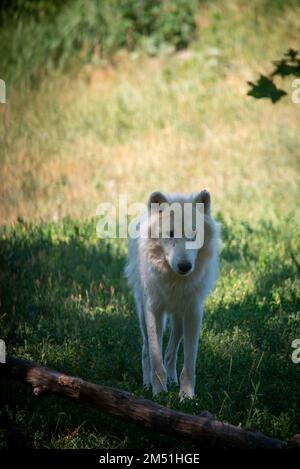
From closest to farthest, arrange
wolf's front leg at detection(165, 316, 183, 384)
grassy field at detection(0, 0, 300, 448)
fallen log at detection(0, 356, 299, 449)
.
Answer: fallen log at detection(0, 356, 299, 449) → grassy field at detection(0, 0, 300, 448) → wolf's front leg at detection(165, 316, 183, 384)

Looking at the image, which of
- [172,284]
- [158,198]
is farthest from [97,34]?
[172,284]

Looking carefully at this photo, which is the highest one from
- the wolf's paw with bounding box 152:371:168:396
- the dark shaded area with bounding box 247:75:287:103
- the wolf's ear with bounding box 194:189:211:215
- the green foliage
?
the green foliage

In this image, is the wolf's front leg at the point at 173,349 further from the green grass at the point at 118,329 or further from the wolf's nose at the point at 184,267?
the wolf's nose at the point at 184,267

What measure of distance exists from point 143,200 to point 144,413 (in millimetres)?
7700

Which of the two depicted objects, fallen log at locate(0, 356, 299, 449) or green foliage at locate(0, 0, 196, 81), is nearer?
fallen log at locate(0, 356, 299, 449)

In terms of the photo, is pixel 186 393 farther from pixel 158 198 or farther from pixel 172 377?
pixel 158 198

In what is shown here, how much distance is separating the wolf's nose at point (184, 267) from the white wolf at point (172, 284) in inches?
1.3

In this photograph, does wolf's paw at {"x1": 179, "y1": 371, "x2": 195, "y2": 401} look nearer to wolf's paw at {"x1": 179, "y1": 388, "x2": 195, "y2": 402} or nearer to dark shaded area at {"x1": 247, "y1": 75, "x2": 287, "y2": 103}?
wolf's paw at {"x1": 179, "y1": 388, "x2": 195, "y2": 402}

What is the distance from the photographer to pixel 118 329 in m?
7.36

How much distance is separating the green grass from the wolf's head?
105cm

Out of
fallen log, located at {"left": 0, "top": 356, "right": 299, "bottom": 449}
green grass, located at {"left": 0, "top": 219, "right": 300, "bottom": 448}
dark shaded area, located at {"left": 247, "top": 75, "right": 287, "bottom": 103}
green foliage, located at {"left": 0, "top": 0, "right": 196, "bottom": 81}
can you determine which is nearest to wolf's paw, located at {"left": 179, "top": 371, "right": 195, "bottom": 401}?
green grass, located at {"left": 0, "top": 219, "right": 300, "bottom": 448}

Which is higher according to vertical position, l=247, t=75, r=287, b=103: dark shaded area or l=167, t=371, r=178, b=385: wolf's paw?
l=247, t=75, r=287, b=103: dark shaded area

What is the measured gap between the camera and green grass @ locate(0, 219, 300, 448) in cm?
537
